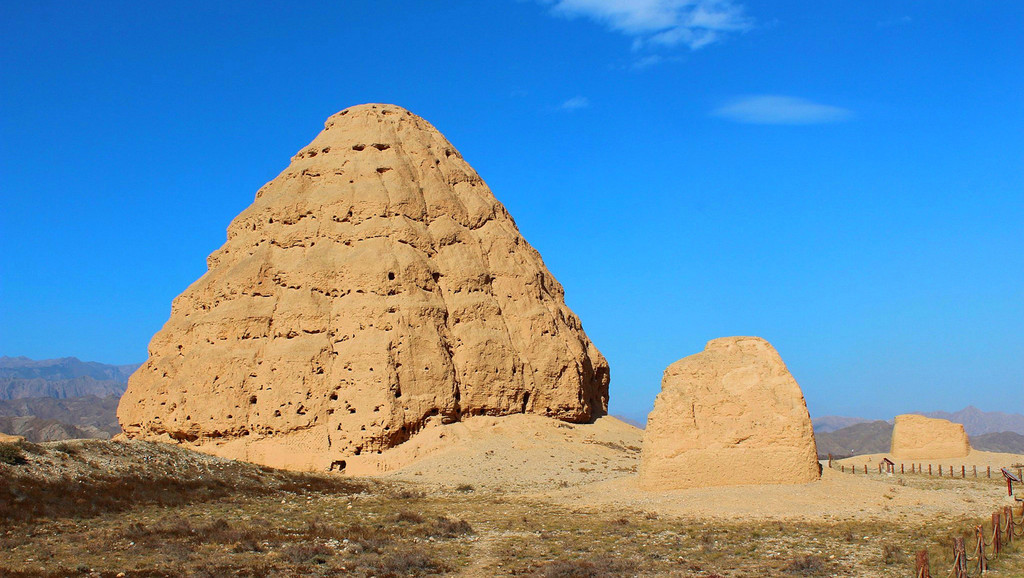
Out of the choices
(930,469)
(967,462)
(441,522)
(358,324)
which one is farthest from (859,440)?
(441,522)

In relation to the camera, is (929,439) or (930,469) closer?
(930,469)

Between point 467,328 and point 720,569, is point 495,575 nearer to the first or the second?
point 720,569

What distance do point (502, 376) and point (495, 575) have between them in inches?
711

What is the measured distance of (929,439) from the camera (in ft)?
→ 103

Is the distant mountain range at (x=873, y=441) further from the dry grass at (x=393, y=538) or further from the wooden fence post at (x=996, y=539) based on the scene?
the wooden fence post at (x=996, y=539)

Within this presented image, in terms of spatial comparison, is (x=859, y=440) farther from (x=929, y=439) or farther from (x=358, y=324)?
(x=358, y=324)

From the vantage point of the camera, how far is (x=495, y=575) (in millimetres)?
10844

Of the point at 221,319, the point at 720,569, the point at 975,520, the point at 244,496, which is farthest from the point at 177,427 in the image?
the point at 975,520

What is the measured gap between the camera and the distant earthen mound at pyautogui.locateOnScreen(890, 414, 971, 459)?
3100cm

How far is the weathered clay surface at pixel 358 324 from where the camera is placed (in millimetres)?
27031

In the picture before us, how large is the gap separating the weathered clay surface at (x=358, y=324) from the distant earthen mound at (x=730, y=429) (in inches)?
456

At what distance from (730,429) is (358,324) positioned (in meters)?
15.1

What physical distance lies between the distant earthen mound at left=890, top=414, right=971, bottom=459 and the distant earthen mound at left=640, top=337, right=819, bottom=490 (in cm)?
1719

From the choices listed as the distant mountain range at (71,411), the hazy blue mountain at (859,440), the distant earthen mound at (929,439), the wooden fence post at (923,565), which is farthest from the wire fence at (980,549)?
the distant mountain range at (71,411)
